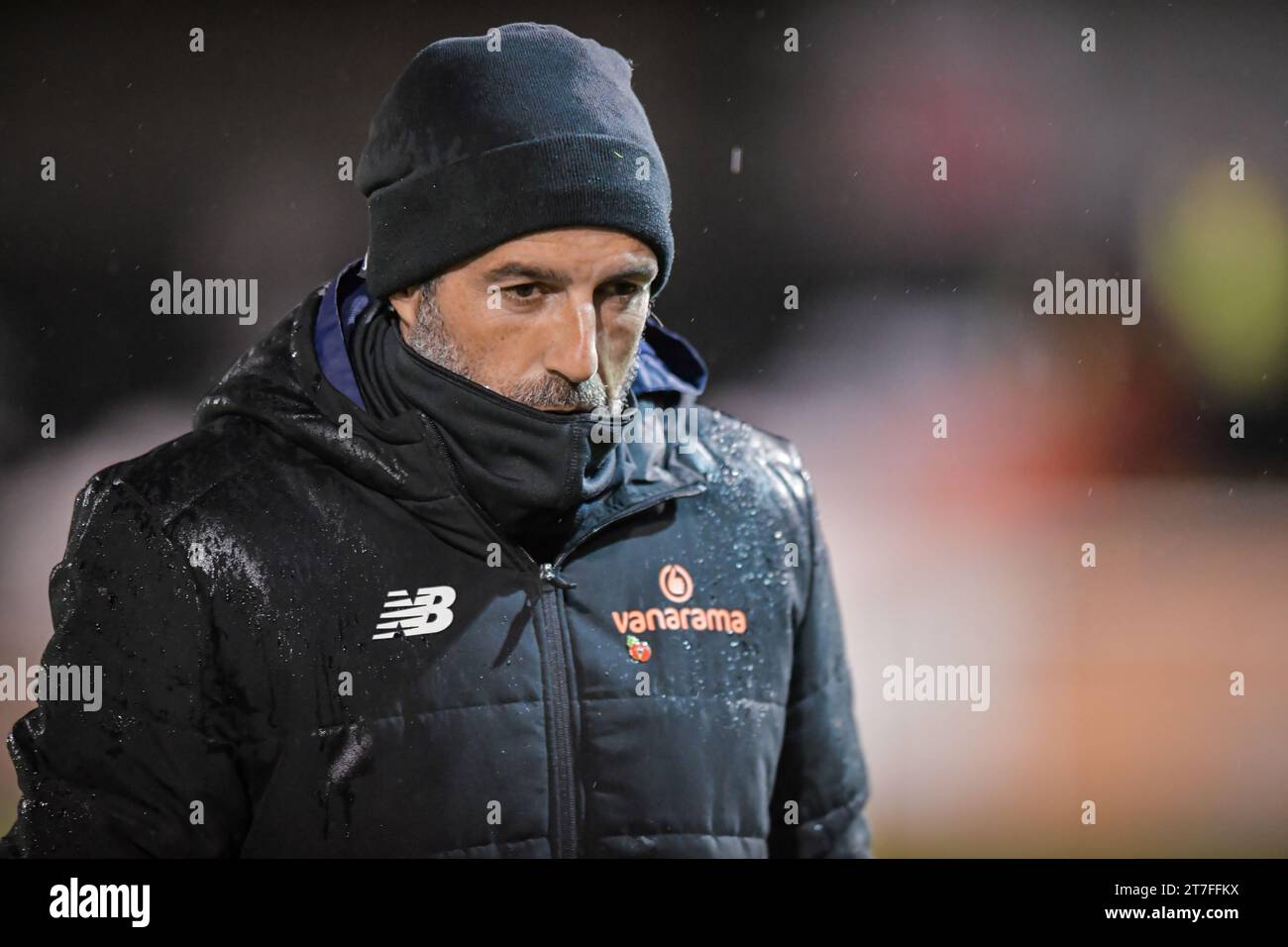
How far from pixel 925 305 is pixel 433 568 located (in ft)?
4.62

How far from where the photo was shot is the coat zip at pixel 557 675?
4.18 ft

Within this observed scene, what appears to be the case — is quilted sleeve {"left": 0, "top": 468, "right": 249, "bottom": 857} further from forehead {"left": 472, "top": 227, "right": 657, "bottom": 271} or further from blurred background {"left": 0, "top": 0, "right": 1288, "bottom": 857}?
blurred background {"left": 0, "top": 0, "right": 1288, "bottom": 857}

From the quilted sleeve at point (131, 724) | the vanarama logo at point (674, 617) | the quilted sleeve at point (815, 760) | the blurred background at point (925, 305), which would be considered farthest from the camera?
the blurred background at point (925, 305)

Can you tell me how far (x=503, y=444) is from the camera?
1278 millimetres

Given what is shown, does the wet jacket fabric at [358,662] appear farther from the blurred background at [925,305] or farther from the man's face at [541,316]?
the blurred background at [925,305]

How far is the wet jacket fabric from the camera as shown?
1.21m

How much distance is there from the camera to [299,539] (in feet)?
4.17

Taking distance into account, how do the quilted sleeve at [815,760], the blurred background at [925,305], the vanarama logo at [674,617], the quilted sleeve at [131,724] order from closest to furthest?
1. the quilted sleeve at [131,724]
2. the vanarama logo at [674,617]
3. the quilted sleeve at [815,760]
4. the blurred background at [925,305]

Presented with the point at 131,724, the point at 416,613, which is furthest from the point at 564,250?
the point at 131,724

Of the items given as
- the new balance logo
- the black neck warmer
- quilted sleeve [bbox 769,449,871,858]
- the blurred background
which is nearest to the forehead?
the black neck warmer

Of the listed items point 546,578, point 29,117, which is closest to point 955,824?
point 546,578

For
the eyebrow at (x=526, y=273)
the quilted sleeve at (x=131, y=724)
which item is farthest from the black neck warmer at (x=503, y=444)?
the quilted sleeve at (x=131, y=724)

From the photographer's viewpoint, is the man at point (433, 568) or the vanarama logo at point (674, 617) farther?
the vanarama logo at point (674, 617)

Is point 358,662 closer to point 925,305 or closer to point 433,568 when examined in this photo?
point 433,568
